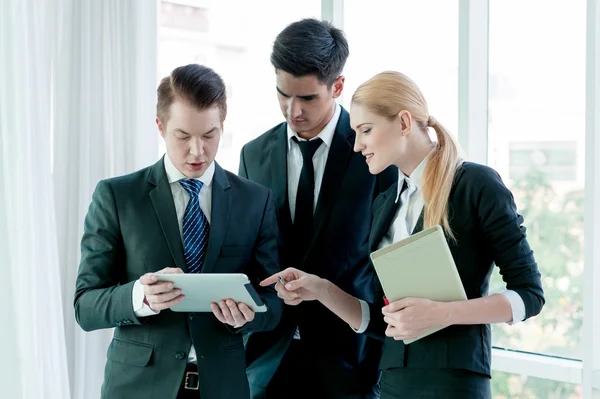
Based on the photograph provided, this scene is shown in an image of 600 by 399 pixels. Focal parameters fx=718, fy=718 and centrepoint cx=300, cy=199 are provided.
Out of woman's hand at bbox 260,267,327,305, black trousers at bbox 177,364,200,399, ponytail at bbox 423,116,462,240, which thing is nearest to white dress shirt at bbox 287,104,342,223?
woman's hand at bbox 260,267,327,305

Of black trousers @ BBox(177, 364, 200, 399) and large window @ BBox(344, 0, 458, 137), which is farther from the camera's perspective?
large window @ BBox(344, 0, 458, 137)

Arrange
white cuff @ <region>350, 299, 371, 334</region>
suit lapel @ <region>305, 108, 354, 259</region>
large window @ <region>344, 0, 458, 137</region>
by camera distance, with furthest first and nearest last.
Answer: large window @ <region>344, 0, 458, 137</region>, suit lapel @ <region>305, 108, 354, 259</region>, white cuff @ <region>350, 299, 371, 334</region>

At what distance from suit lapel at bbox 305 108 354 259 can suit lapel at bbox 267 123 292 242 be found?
4.5 inches

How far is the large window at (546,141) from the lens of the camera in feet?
9.28

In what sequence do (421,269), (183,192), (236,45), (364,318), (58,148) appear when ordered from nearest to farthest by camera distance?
(421,269)
(183,192)
(364,318)
(58,148)
(236,45)

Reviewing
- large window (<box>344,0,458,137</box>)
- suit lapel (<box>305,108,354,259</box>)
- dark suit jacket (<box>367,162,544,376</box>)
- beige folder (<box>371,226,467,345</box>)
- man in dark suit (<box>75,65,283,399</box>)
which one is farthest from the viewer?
large window (<box>344,0,458,137</box>)

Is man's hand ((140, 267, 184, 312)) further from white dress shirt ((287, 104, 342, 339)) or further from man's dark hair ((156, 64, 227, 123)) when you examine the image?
white dress shirt ((287, 104, 342, 339))

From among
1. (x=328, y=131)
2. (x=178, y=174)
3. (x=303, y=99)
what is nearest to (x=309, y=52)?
(x=303, y=99)

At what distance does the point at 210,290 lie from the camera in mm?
1798

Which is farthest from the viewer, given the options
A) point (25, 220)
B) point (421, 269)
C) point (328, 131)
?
point (25, 220)

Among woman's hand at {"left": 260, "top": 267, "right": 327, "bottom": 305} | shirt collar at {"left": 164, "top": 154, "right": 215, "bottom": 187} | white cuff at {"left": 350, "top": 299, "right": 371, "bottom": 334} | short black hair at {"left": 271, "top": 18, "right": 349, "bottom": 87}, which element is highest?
short black hair at {"left": 271, "top": 18, "right": 349, "bottom": 87}

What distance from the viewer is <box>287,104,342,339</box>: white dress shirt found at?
243cm

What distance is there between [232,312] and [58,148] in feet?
5.66

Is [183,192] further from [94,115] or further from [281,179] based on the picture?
[94,115]
